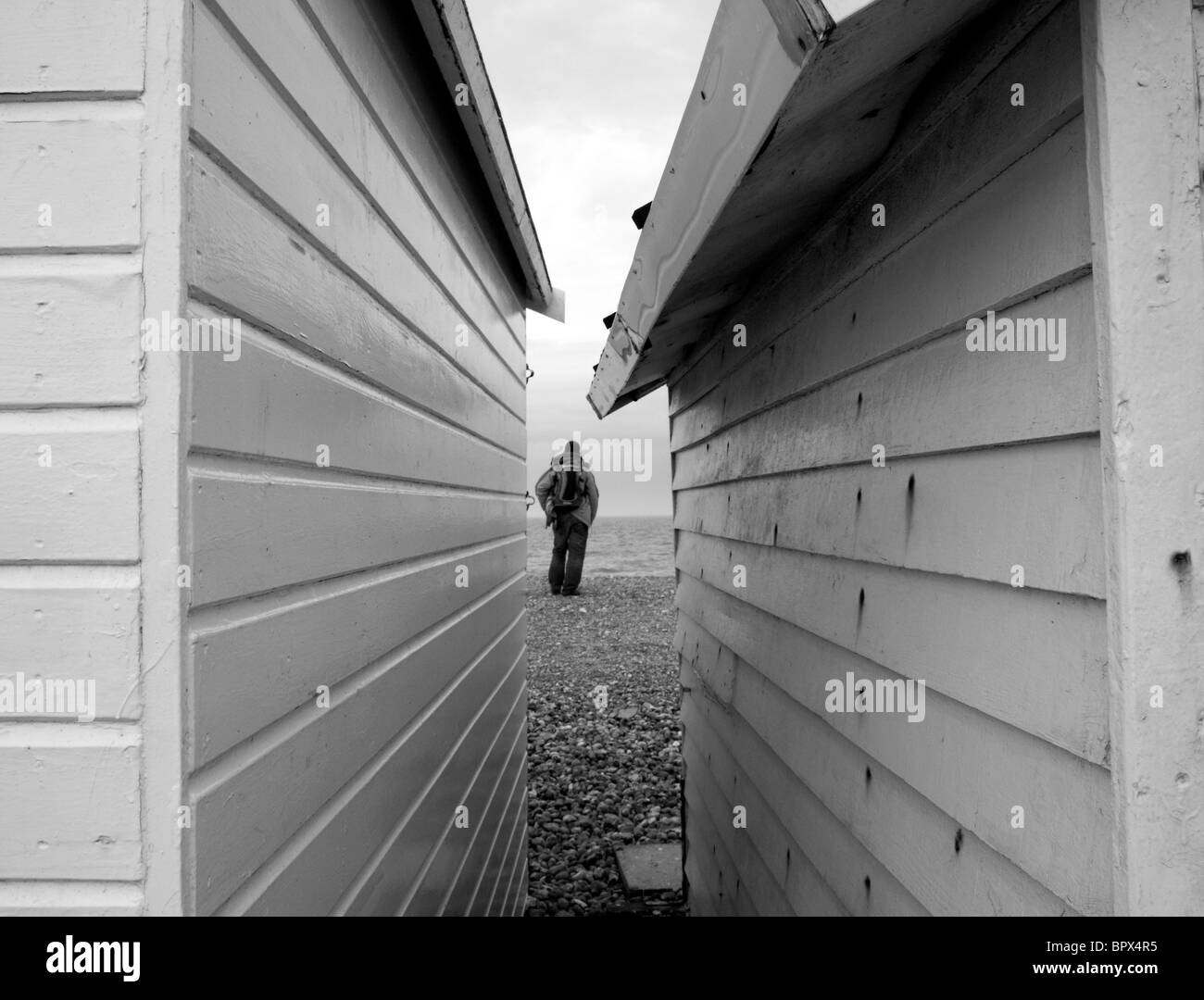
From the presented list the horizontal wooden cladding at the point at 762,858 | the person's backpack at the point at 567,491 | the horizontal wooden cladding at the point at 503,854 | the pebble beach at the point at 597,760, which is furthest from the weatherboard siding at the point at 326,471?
the person's backpack at the point at 567,491

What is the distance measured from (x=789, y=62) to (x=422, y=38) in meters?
1.49

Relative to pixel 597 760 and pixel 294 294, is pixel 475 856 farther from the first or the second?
pixel 597 760

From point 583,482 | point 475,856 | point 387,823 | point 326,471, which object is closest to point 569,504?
point 583,482

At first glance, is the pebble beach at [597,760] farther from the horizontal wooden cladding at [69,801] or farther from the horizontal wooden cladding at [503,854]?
the horizontal wooden cladding at [69,801]

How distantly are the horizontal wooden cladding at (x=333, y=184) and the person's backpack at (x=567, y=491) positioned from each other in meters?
11.8

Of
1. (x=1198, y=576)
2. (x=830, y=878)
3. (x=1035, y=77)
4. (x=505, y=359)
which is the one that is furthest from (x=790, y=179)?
(x=505, y=359)

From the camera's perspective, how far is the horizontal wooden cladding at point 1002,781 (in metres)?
1.08

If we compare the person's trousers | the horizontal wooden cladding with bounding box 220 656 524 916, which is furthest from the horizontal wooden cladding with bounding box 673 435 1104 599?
the person's trousers

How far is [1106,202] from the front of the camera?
1.02 meters

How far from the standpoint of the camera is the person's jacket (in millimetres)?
14789

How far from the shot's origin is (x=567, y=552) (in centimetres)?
1540

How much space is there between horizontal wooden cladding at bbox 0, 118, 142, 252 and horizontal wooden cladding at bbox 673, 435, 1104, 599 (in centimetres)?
130

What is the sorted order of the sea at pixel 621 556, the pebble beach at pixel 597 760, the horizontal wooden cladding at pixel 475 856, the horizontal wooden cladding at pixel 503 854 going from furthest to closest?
the sea at pixel 621 556
the pebble beach at pixel 597 760
the horizontal wooden cladding at pixel 503 854
the horizontal wooden cladding at pixel 475 856

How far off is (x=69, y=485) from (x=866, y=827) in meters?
1.74
